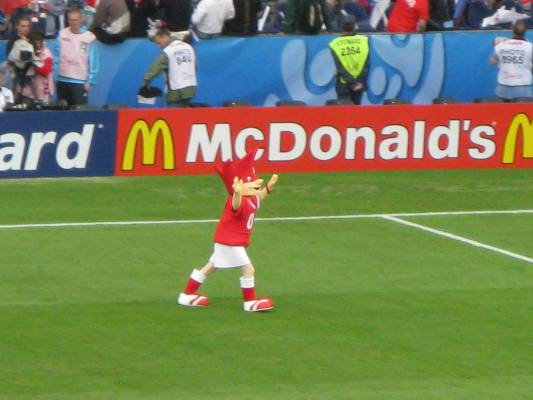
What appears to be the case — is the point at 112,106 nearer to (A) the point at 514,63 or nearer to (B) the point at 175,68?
(B) the point at 175,68

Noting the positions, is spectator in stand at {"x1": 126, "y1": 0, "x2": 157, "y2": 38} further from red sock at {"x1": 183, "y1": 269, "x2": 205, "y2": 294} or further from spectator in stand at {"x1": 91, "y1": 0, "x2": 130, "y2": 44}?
red sock at {"x1": 183, "y1": 269, "x2": 205, "y2": 294}

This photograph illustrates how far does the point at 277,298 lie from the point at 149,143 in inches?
313

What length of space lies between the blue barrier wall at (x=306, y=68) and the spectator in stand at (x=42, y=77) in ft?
4.69

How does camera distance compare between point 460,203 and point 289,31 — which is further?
point 289,31

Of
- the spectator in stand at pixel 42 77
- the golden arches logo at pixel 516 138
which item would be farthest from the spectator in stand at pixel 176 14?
the golden arches logo at pixel 516 138

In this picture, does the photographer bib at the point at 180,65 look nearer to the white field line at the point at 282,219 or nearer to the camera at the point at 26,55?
the camera at the point at 26,55

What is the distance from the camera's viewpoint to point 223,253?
13758 mm

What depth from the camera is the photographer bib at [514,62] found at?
985 inches

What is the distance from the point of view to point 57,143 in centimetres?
2172

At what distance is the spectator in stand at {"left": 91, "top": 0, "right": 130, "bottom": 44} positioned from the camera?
23891 mm

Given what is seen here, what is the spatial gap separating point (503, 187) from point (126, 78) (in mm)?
6821

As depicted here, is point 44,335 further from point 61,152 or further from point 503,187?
point 503,187

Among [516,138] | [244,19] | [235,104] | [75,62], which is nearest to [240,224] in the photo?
[235,104]

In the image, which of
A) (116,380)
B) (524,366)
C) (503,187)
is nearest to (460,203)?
(503,187)
